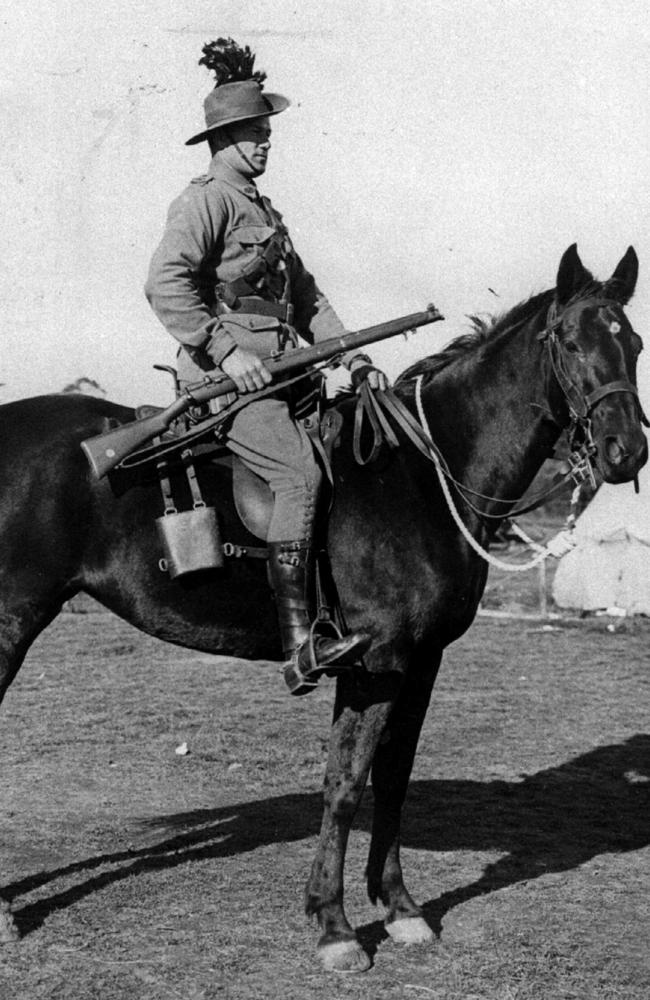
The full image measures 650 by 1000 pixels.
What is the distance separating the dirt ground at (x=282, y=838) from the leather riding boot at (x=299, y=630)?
1363mm

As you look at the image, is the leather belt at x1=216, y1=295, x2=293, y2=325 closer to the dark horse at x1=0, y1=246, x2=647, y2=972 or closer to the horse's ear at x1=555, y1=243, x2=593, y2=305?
the dark horse at x1=0, y1=246, x2=647, y2=972

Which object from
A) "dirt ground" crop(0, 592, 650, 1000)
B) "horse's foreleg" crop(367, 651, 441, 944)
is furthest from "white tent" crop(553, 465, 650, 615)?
"horse's foreleg" crop(367, 651, 441, 944)

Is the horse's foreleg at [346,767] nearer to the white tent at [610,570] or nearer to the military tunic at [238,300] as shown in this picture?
the military tunic at [238,300]

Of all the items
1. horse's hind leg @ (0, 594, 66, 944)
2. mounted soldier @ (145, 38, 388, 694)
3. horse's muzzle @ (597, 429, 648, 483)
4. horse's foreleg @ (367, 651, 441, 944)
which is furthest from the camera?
horse's foreleg @ (367, 651, 441, 944)

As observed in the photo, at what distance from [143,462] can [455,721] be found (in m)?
5.98

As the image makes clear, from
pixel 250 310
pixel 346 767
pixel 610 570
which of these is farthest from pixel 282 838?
pixel 610 570

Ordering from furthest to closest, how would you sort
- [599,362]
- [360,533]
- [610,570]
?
[610,570]
[360,533]
[599,362]

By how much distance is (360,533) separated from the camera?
18.6 feet

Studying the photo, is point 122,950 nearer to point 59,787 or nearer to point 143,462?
point 143,462

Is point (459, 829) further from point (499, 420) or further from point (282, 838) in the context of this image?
point (499, 420)

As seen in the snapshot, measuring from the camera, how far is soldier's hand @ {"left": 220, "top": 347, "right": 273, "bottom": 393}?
5602 millimetres

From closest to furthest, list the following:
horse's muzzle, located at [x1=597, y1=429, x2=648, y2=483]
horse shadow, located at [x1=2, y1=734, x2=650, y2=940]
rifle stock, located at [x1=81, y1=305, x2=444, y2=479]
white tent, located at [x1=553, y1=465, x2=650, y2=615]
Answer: horse's muzzle, located at [x1=597, y1=429, x2=648, y2=483]
rifle stock, located at [x1=81, y1=305, x2=444, y2=479]
horse shadow, located at [x1=2, y1=734, x2=650, y2=940]
white tent, located at [x1=553, y1=465, x2=650, y2=615]

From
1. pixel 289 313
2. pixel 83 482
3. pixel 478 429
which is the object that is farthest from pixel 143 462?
pixel 478 429

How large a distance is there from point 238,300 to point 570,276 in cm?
158
